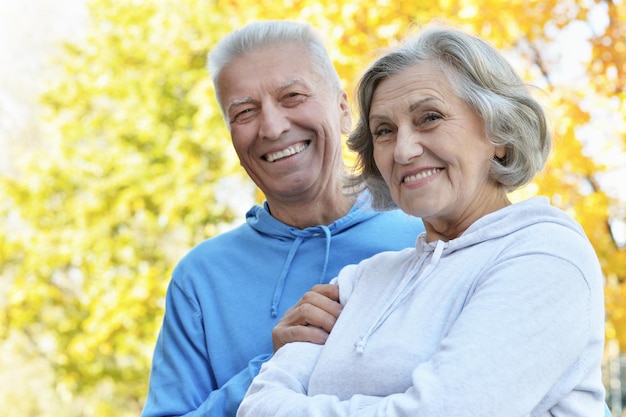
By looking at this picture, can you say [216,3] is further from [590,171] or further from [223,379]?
[223,379]

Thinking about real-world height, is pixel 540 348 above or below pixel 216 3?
below

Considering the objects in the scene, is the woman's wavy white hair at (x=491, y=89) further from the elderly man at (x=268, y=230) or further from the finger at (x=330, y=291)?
the elderly man at (x=268, y=230)

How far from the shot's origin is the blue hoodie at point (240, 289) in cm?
236

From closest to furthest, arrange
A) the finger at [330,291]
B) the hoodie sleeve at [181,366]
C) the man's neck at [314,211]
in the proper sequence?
the finger at [330,291]
the hoodie sleeve at [181,366]
the man's neck at [314,211]

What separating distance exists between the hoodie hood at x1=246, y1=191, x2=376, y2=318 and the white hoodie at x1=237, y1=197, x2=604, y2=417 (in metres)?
0.63

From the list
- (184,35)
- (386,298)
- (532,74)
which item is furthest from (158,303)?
→ (386,298)

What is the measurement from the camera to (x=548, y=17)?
14.6 ft

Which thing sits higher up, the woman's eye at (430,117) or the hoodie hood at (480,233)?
the woman's eye at (430,117)

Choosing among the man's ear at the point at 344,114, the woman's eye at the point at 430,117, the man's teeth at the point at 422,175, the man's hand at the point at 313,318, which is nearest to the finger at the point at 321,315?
the man's hand at the point at 313,318

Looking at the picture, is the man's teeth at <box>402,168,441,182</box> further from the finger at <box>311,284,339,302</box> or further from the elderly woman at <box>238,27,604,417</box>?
the finger at <box>311,284,339,302</box>

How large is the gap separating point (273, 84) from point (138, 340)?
253 inches

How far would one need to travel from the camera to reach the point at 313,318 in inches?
73.5

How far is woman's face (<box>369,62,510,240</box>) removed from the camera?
165 centimetres

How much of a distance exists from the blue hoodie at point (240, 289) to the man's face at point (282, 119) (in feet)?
0.46
